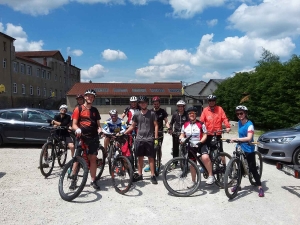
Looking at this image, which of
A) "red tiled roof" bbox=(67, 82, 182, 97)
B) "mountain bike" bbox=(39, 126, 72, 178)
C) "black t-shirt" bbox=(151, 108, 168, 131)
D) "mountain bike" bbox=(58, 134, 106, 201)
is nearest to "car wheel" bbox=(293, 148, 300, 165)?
"black t-shirt" bbox=(151, 108, 168, 131)

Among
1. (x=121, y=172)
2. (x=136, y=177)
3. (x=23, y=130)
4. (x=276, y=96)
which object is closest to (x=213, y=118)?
(x=136, y=177)

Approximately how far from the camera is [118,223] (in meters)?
4.03

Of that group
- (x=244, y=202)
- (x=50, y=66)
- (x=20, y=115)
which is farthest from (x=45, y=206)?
(x=50, y=66)

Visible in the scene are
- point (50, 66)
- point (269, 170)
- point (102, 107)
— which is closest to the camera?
point (269, 170)

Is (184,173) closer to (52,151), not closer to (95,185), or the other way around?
(95,185)

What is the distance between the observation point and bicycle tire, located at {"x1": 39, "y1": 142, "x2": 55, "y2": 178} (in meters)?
6.47

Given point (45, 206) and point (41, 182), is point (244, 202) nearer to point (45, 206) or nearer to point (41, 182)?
point (45, 206)

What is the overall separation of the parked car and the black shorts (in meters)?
3.45

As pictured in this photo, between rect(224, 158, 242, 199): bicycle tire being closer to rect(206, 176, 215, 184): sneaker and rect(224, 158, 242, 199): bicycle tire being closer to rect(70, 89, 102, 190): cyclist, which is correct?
rect(206, 176, 215, 184): sneaker

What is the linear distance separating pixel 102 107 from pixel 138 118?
4760 cm

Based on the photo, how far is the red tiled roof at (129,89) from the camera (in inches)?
2127

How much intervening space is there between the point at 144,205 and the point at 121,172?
1049 millimetres

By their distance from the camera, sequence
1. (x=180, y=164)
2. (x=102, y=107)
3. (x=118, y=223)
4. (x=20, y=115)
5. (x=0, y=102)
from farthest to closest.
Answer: (x=102, y=107) < (x=0, y=102) < (x=20, y=115) < (x=180, y=164) < (x=118, y=223)

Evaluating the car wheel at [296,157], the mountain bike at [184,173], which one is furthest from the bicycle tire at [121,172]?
the car wheel at [296,157]
